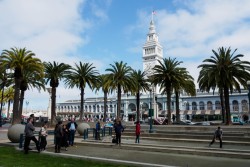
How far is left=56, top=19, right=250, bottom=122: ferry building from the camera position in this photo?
87000mm

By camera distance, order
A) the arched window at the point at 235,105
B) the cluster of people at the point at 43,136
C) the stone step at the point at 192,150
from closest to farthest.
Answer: the stone step at the point at 192,150, the cluster of people at the point at 43,136, the arched window at the point at 235,105

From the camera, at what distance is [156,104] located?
63.8 m

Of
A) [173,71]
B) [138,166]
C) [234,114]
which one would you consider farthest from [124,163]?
[234,114]

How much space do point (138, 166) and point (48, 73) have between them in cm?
3510

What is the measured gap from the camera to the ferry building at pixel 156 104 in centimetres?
8700

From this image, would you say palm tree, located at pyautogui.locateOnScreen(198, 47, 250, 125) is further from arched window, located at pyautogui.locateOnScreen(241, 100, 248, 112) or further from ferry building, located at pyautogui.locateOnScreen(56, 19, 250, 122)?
arched window, located at pyautogui.locateOnScreen(241, 100, 248, 112)

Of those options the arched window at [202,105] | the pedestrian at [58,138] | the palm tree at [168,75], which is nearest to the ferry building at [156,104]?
the arched window at [202,105]

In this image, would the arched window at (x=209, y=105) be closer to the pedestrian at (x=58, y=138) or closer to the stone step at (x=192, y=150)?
the stone step at (x=192, y=150)

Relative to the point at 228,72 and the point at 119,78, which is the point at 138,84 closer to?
the point at 119,78

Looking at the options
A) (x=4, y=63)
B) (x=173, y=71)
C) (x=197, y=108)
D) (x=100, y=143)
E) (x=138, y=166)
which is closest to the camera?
(x=138, y=166)

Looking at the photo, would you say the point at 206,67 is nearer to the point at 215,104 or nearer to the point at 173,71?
the point at 173,71

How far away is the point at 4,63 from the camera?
113ft

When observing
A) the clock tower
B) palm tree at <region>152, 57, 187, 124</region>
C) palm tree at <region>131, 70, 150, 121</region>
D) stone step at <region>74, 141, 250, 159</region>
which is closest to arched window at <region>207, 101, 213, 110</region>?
the clock tower

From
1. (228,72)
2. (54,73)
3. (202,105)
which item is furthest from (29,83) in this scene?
(202,105)
